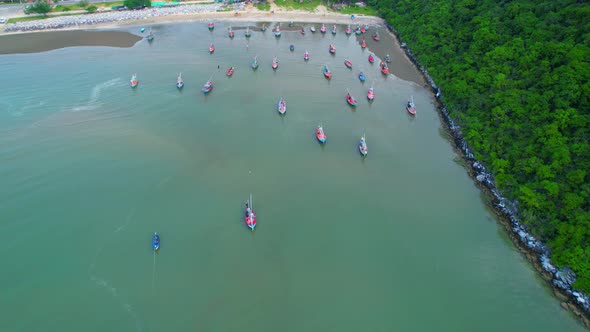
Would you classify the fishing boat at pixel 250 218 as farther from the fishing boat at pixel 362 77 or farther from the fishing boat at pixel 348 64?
the fishing boat at pixel 348 64

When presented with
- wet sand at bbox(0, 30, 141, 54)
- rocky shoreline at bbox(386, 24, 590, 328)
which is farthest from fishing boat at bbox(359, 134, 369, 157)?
wet sand at bbox(0, 30, 141, 54)

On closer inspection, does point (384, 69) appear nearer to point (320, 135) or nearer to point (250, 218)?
point (320, 135)

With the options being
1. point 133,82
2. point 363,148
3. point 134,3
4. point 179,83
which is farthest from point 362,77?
point 134,3

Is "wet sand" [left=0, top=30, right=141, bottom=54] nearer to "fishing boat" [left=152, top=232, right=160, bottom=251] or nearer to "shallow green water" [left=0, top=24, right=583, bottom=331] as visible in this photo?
"shallow green water" [left=0, top=24, right=583, bottom=331]

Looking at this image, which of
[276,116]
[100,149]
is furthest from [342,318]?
[100,149]

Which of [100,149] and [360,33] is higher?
[360,33]

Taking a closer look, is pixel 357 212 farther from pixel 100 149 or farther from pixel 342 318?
pixel 100 149
